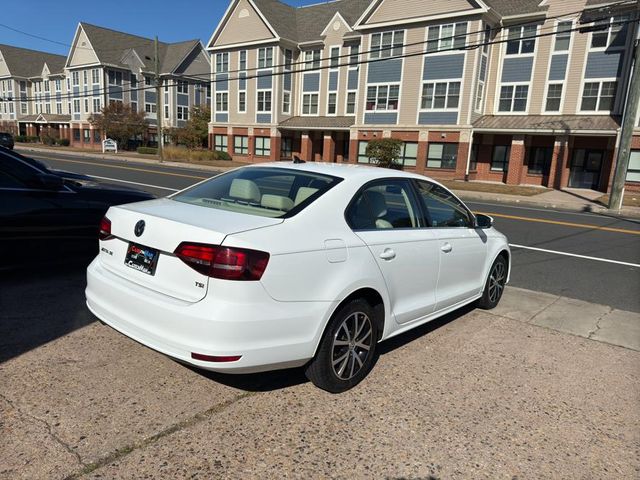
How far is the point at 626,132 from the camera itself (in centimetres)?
1836

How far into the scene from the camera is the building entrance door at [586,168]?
93.5ft

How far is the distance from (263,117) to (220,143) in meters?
5.87

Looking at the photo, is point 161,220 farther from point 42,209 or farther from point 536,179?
Answer: point 536,179

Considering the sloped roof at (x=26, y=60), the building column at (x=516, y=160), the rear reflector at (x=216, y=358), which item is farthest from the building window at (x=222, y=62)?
the rear reflector at (x=216, y=358)

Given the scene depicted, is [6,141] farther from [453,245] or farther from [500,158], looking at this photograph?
[453,245]

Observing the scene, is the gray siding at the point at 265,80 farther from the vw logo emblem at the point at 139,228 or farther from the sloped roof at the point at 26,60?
the sloped roof at the point at 26,60

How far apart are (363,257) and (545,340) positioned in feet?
8.00

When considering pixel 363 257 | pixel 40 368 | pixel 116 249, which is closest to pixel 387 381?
pixel 363 257

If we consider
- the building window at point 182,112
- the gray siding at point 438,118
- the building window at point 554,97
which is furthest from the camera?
the building window at point 182,112

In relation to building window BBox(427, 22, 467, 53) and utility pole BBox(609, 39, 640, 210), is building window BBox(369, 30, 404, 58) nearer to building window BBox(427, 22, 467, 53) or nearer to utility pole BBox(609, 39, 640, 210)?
building window BBox(427, 22, 467, 53)

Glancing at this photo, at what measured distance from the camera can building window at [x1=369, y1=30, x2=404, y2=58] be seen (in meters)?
32.4

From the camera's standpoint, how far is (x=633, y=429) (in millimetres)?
3246

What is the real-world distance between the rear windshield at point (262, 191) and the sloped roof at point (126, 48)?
196ft

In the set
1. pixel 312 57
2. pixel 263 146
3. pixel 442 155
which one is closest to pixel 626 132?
pixel 442 155
